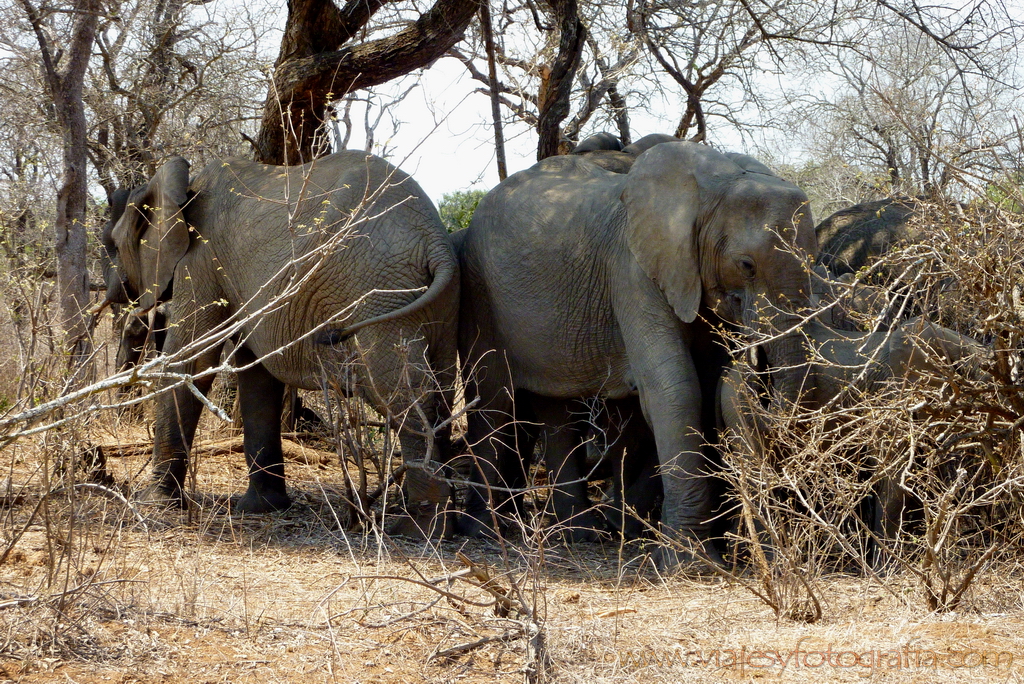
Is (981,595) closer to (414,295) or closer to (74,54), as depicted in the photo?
(414,295)

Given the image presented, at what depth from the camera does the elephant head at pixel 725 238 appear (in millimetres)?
6199

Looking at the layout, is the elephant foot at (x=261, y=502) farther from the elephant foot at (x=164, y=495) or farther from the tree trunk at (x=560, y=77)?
the tree trunk at (x=560, y=77)

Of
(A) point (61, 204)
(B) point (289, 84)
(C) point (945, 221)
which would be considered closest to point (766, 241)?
(C) point (945, 221)

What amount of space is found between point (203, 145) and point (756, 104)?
707 cm

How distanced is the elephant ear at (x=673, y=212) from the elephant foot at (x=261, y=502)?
10.9ft

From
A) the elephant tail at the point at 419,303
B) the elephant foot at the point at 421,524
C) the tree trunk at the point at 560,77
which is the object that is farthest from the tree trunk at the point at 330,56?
the elephant foot at the point at 421,524

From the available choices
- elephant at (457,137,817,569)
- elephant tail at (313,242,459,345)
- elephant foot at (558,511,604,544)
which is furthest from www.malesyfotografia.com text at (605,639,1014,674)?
elephant tail at (313,242,459,345)

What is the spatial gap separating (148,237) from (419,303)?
2.57 meters

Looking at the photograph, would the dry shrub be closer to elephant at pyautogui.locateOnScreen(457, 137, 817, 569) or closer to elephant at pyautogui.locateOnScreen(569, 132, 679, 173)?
elephant at pyautogui.locateOnScreen(457, 137, 817, 569)

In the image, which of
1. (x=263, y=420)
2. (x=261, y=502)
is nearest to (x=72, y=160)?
(x=263, y=420)

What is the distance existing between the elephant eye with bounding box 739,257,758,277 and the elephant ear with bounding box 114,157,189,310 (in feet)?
12.6

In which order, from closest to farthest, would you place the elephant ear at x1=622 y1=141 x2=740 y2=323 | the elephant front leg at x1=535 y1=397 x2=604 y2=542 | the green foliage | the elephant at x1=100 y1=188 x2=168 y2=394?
the elephant ear at x1=622 y1=141 x2=740 y2=323 < the elephant front leg at x1=535 y1=397 x2=604 y2=542 < the elephant at x1=100 y1=188 x2=168 y2=394 < the green foliage

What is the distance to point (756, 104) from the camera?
14.6 m

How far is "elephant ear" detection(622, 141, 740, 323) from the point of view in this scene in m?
6.49
